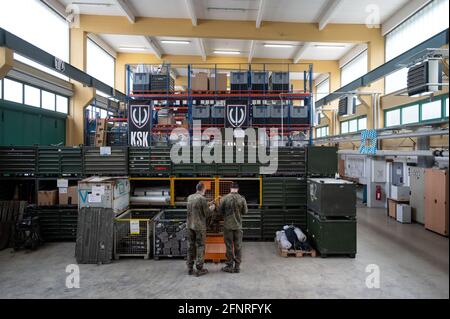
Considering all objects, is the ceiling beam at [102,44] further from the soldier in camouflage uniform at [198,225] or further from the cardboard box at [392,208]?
the cardboard box at [392,208]

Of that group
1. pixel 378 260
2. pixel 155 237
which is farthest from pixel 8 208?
pixel 378 260

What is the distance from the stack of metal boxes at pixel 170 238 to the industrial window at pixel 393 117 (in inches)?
346

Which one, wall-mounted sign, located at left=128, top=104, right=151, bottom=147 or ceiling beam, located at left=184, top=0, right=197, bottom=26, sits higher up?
ceiling beam, located at left=184, top=0, right=197, bottom=26

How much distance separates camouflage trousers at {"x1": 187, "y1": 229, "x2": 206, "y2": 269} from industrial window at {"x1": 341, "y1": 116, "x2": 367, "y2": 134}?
10.8 meters

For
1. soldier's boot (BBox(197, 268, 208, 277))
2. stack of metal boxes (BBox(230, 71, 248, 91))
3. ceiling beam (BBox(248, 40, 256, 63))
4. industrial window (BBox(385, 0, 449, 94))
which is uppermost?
ceiling beam (BBox(248, 40, 256, 63))

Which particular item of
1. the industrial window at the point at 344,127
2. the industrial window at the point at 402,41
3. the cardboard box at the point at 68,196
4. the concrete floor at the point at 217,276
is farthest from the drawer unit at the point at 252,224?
the industrial window at the point at 344,127

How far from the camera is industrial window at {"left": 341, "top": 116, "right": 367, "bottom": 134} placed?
13709 millimetres

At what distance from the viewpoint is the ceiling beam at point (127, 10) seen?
958cm

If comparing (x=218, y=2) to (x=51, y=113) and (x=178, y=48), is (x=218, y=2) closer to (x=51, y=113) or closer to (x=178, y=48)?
(x=178, y=48)

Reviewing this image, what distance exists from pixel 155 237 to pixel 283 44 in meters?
12.1

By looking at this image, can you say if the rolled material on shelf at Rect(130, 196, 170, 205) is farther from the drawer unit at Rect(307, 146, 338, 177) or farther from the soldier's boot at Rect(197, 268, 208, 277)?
the drawer unit at Rect(307, 146, 338, 177)

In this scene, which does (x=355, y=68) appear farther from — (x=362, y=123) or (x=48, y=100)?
(x=48, y=100)

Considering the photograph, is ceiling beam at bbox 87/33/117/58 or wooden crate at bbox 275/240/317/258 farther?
ceiling beam at bbox 87/33/117/58

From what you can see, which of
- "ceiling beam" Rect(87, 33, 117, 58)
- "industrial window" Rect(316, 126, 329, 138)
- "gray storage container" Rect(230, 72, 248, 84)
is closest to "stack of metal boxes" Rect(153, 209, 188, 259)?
"gray storage container" Rect(230, 72, 248, 84)
